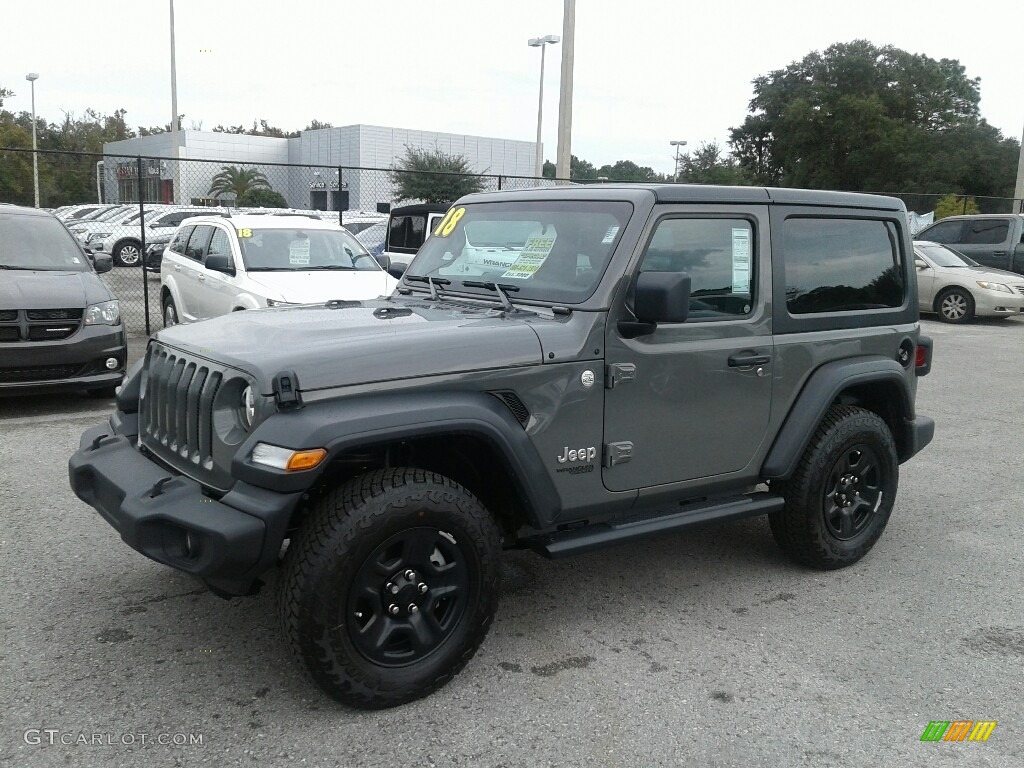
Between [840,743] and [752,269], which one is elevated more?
[752,269]

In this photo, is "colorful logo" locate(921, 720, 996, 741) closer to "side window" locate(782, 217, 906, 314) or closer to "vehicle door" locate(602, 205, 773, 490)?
"vehicle door" locate(602, 205, 773, 490)

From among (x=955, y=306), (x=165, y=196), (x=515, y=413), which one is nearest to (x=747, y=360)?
(x=515, y=413)

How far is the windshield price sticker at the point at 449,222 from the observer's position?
4.77m

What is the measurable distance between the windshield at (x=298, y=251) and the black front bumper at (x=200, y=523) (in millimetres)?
6568

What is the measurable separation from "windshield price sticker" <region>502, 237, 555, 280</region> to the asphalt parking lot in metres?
1.51

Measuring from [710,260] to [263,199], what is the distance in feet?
125

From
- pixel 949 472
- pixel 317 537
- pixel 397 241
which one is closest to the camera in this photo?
pixel 317 537

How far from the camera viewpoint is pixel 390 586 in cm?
324

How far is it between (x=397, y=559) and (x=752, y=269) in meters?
2.18

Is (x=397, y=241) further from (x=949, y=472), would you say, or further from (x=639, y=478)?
(x=639, y=478)

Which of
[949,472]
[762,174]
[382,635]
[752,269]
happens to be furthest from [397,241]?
[762,174]

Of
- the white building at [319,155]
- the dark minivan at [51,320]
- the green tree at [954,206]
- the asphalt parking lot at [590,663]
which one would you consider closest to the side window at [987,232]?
the green tree at [954,206]

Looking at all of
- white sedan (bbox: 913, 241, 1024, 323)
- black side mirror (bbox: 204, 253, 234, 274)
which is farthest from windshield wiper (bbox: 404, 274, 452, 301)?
white sedan (bbox: 913, 241, 1024, 323)

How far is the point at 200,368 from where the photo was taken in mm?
3463
